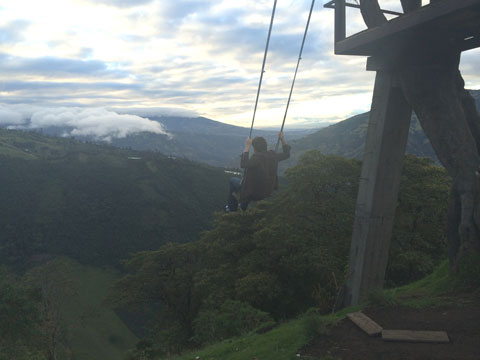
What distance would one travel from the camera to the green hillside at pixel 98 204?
11450 cm

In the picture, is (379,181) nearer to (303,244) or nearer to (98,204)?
(303,244)

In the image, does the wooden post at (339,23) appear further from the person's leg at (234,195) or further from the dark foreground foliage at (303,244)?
the dark foreground foliage at (303,244)

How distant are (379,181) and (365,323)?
2677 millimetres

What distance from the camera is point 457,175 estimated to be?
649 cm

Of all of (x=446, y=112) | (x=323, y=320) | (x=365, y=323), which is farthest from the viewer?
(x=446, y=112)

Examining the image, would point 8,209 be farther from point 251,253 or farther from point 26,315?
point 251,253

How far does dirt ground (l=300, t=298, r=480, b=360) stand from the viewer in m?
4.61

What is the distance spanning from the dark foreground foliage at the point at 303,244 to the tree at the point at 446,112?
9746 mm

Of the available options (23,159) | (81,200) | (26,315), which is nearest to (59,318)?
(26,315)

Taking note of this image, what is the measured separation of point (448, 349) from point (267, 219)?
1879 centimetres

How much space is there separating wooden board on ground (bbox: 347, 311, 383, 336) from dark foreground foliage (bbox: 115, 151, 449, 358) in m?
9.15

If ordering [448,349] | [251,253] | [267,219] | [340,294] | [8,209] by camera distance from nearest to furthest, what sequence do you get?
[448,349], [340,294], [251,253], [267,219], [8,209]

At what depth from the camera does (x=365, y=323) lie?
5.54m

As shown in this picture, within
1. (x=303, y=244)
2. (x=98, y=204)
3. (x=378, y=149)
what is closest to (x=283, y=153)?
(x=378, y=149)
